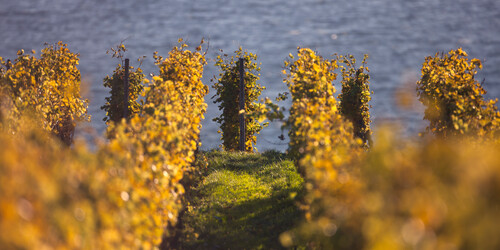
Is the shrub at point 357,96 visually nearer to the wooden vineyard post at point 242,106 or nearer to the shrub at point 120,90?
the wooden vineyard post at point 242,106

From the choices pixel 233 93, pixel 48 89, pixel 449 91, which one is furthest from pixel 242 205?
pixel 233 93

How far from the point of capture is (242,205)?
9.23 metres

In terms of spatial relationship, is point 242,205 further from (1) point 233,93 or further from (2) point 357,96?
(2) point 357,96

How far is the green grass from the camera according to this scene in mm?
7691

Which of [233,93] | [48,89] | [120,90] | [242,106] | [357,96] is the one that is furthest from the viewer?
[120,90]

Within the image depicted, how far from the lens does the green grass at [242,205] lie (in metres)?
7.69

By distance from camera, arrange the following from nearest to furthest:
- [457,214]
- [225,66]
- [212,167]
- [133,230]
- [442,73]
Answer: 1. [457,214]
2. [133,230]
3. [442,73]
4. [212,167]
5. [225,66]

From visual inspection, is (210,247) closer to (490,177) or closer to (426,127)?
(490,177)

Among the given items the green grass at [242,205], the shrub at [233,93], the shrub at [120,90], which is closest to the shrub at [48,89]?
the shrub at [120,90]

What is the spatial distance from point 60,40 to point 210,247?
10.4 metres

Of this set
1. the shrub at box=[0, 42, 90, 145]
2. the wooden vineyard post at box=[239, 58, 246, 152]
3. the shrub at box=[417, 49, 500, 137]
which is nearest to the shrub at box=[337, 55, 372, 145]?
the wooden vineyard post at box=[239, 58, 246, 152]

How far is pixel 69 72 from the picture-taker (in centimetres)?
1514

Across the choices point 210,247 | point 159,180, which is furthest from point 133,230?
point 210,247

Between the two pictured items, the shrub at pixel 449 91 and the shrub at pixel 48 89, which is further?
the shrub at pixel 48 89
